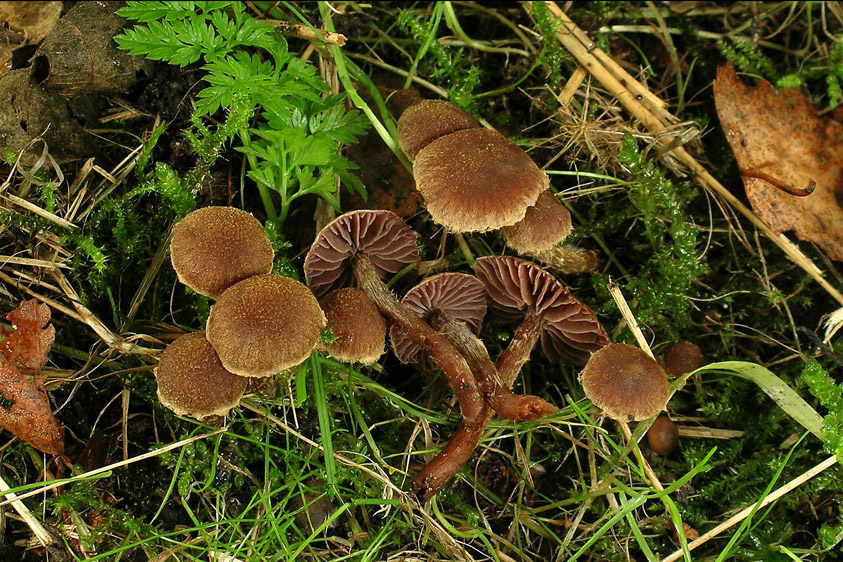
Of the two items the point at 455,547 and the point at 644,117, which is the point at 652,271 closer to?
Result: the point at 644,117

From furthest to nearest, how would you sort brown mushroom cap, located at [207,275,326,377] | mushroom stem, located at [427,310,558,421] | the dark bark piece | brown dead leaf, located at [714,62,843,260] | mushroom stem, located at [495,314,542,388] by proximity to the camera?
brown dead leaf, located at [714,62,843,260]
mushroom stem, located at [495,314,542,388]
the dark bark piece
mushroom stem, located at [427,310,558,421]
brown mushroom cap, located at [207,275,326,377]

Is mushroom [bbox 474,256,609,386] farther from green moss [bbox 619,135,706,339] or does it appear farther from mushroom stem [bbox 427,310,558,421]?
green moss [bbox 619,135,706,339]

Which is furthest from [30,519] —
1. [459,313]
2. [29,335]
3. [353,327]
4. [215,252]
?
[459,313]

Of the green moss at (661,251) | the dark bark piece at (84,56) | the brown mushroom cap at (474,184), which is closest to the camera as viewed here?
the brown mushroom cap at (474,184)

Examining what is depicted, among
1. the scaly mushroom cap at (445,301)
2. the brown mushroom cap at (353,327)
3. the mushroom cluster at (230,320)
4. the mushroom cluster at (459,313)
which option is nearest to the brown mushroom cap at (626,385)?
the mushroom cluster at (459,313)

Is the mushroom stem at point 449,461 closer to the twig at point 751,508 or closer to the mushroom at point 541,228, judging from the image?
the mushroom at point 541,228

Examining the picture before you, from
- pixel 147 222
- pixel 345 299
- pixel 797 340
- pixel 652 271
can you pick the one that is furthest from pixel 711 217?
pixel 147 222

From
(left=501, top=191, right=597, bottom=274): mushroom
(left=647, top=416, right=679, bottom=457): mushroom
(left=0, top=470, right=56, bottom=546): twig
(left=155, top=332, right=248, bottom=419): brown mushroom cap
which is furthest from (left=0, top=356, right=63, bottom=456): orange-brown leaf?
(left=647, top=416, right=679, bottom=457): mushroom
